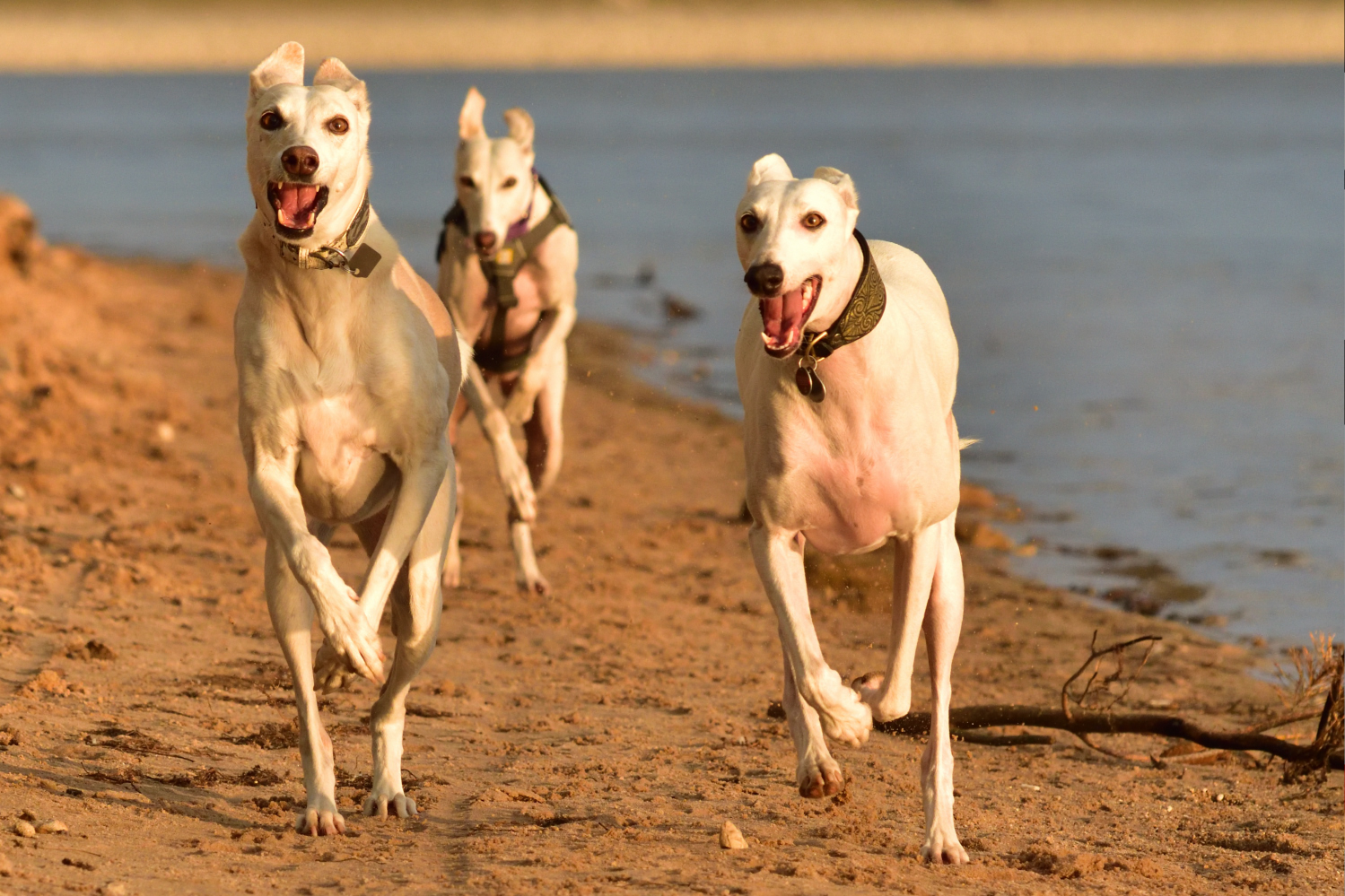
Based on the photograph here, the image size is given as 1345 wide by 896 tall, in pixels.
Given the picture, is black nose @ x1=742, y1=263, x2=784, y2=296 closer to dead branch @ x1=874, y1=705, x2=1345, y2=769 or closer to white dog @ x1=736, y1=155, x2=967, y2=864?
white dog @ x1=736, y1=155, x2=967, y2=864

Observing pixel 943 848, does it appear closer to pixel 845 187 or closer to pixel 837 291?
pixel 837 291

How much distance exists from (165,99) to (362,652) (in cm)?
8698

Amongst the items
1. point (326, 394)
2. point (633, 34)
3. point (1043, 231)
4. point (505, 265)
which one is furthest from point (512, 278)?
point (633, 34)

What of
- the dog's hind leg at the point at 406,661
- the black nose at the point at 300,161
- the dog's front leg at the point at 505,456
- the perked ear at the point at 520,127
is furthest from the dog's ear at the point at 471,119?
the black nose at the point at 300,161

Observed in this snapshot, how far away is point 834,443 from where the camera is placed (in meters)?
5.25

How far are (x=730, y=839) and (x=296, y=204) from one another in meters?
2.26

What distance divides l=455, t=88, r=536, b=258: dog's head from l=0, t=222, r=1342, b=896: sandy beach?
5.95 feet

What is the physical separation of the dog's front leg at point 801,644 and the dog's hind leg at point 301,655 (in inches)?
54.6

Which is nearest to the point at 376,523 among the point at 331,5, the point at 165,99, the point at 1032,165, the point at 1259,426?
the point at 1259,426

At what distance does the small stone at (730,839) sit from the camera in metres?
5.29

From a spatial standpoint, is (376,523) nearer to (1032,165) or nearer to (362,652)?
(362,652)

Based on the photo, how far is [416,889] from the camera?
15.8 ft

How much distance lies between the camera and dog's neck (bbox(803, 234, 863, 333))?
506cm

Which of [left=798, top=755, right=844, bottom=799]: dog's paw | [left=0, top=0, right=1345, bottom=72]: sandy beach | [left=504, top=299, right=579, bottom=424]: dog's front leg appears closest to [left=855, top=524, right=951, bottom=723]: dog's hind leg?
[left=798, top=755, right=844, bottom=799]: dog's paw
